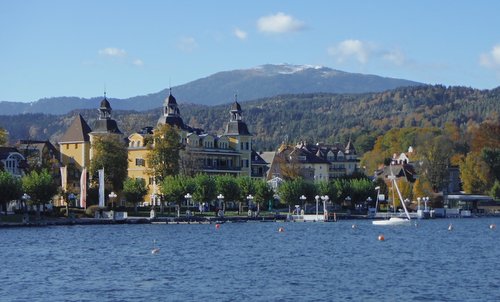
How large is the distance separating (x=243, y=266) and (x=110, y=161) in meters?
58.0

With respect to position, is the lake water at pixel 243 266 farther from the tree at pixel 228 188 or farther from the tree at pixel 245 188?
the tree at pixel 245 188

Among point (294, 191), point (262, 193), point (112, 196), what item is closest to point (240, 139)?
point (294, 191)

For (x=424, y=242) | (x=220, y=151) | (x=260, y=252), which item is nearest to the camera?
(x=260, y=252)

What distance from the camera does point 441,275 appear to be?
171ft

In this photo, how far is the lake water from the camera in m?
44.9

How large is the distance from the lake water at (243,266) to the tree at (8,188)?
263 inches

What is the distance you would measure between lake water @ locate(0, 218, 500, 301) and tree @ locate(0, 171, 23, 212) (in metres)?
6.68

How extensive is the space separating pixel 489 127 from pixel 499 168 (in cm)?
2404

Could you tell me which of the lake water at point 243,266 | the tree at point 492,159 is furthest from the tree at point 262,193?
the tree at point 492,159

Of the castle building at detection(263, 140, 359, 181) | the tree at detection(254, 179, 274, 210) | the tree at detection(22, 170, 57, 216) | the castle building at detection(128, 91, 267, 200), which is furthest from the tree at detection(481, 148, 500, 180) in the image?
the tree at detection(22, 170, 57, 216)

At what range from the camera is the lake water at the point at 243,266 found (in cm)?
4491

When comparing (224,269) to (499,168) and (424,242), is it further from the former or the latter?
(499,168)

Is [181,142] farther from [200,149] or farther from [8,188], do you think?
[8,188]

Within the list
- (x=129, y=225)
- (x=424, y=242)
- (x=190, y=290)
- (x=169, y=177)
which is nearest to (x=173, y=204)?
(x=169, y=177)
